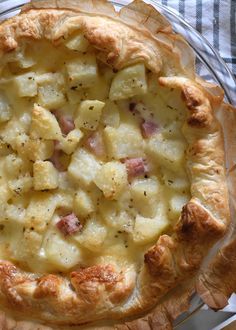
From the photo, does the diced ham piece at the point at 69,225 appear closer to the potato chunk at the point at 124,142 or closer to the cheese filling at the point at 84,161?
the cheese filling at the point at 84,161

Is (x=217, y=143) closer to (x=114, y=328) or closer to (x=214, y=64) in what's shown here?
(x=214, y=64)

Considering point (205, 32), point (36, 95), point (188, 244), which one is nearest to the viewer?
point (188, 244)

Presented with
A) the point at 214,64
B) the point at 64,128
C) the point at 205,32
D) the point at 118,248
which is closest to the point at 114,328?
the point at 118,248

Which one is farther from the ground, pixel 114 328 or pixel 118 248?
pixel 118 248

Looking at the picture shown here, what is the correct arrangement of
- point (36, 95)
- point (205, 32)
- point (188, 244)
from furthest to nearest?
point (205, 32), point (36, 95), point (188, 244)

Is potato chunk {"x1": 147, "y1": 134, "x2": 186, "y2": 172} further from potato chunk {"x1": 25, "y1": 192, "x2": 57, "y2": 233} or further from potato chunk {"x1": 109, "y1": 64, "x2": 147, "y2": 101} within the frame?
potato chunk {"x1": 25, "y1": 192, "x2": 57, "y2": 233}

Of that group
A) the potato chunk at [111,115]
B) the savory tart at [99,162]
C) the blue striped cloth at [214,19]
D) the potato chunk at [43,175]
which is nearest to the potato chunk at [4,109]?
the savory tart at [99,162]

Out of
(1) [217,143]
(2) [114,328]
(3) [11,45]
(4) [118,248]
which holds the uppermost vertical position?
(3) [11,45]

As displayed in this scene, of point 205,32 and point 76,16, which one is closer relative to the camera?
point 76,16
